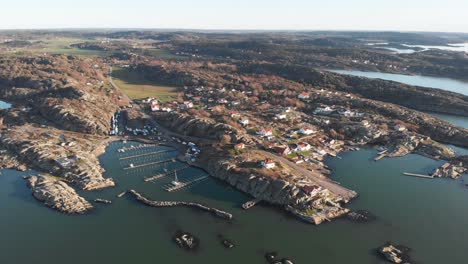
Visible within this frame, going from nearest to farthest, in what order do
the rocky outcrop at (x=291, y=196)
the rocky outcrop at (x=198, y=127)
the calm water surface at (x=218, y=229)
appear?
the calm water surface at (x=218, y=229) → the rocky outcrop at (x=291, y=196) → the rocky outcrop at (x=198, y=127)

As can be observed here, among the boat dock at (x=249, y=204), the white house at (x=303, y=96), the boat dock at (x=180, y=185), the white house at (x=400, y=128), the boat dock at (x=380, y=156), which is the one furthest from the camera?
the white house at (x=303, y=96)

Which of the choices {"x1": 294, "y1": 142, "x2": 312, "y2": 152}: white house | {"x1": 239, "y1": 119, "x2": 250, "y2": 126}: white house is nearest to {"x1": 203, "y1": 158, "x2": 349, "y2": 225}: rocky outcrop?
{"x1": 294, "y1": 142, "x2": 312, "y2": 152}: white house

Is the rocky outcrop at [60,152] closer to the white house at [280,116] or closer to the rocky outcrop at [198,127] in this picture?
the rocky outcrop at [198,127]

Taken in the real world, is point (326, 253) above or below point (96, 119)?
below

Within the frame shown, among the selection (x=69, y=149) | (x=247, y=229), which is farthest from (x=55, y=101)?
(x=247, y=229)

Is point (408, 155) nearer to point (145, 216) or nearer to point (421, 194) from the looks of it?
point (421, 194)

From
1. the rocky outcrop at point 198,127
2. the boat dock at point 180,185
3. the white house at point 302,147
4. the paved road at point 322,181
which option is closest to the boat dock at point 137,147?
the rocky outcrop at point 198,127

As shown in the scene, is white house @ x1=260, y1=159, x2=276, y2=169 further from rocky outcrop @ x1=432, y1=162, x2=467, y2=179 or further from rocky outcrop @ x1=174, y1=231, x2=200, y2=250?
rocky outcrop @ x1=432, y1=162, x2=467, y2=179
